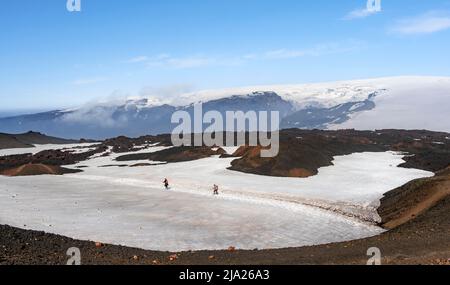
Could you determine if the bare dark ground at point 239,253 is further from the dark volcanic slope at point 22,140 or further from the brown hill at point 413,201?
the dark volcanic slope at point 22,140

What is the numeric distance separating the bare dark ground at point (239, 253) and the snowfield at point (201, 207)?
4.02 meters

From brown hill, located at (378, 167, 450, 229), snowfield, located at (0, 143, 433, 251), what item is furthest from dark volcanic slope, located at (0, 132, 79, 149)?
brown hill, located at (378, 167, 450, 229)

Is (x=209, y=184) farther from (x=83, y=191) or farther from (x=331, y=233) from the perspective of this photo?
(x=331, y=233)

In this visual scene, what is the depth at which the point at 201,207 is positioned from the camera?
3862 centimetres

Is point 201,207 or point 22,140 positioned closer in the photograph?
point 201,207

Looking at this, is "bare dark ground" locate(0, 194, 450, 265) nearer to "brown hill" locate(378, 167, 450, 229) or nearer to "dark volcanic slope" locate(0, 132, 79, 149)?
"brown hill" locate(378, 167, 450, 229)

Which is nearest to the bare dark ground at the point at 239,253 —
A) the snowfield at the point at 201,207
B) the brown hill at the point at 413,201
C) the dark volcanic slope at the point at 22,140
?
the snowfield at the point at 201,207

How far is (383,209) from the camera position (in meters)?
38.6

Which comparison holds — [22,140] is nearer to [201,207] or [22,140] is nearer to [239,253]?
[201,207]

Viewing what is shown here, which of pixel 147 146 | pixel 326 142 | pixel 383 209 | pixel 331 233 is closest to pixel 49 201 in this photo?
pixel 331 233

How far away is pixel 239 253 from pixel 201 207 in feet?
53.1

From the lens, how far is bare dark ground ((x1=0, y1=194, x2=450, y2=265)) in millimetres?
18734

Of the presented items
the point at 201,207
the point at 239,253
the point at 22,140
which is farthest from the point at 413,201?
the point at 22,140
